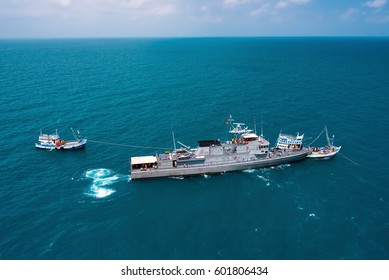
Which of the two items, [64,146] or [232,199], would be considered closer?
[232,199]

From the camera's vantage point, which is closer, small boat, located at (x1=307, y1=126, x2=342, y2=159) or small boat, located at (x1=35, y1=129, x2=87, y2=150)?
small boat, located at (x1=307, y1=126, x2=342, y2=159)

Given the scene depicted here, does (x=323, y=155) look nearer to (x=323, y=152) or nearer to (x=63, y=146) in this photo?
(x=323, y=152)

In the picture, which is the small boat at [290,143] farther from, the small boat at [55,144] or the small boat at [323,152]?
the small boat at [55,144]

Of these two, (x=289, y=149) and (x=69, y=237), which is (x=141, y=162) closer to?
(x=69, y=237)

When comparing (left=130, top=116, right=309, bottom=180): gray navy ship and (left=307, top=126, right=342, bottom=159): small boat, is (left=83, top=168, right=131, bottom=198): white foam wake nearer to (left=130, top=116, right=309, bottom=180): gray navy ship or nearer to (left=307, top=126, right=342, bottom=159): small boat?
(left=130, top=116, right=309, bottom=180): gray navy ship

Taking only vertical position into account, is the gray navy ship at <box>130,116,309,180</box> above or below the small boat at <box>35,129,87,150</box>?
below

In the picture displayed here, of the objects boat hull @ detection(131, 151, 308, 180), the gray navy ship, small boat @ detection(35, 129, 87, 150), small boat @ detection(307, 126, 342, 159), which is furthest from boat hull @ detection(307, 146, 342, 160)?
small boat @ detection(35, 129, 87, 150)

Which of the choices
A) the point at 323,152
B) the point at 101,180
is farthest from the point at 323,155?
the point at 101,180

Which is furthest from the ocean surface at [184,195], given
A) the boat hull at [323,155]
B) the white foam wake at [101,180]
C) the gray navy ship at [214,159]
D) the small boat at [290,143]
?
the small boat at [290,143]

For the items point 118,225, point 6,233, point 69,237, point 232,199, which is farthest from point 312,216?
point 6,233
